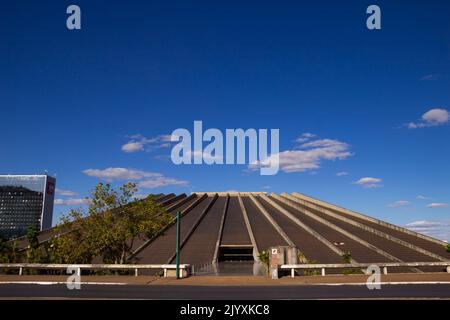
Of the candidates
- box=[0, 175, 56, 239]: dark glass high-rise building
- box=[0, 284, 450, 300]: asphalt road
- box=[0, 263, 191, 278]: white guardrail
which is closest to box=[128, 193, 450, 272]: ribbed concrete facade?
box=[0, 263, 191, 278]: white guardrail

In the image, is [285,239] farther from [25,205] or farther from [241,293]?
[25,205]

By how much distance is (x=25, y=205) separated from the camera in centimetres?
18850

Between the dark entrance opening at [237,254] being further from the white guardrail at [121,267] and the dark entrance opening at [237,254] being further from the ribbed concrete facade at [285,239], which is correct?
the white guardrail at [121,267]

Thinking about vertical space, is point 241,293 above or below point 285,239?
below

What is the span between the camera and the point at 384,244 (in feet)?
143

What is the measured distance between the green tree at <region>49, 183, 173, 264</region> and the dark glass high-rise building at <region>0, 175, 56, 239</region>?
17429cm

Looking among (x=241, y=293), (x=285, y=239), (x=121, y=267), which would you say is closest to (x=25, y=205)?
(x=285, y=239)

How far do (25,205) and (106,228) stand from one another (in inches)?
7299

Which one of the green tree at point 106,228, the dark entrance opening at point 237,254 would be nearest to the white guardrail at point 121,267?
the green tree at point 106,228

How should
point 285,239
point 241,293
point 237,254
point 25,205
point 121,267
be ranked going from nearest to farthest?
point 241,293 → point 121,267 → point 285,239 → point 237,254 → point 25,205

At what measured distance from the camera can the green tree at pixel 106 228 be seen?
92.8 ft
